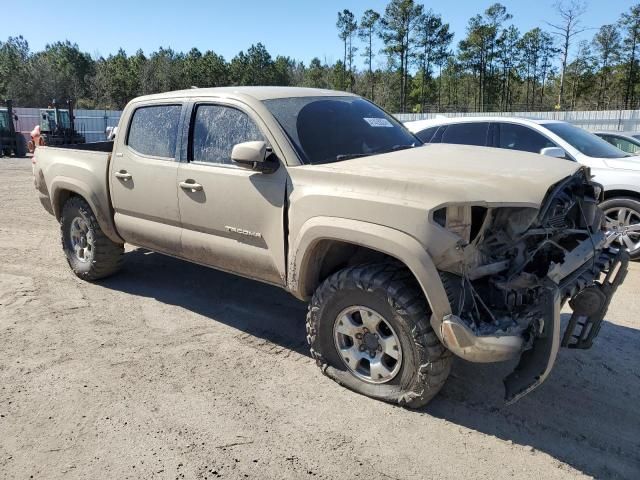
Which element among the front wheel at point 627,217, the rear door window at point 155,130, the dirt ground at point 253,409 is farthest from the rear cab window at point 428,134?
the rear door window at point 155,130

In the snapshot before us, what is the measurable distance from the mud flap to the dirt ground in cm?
38

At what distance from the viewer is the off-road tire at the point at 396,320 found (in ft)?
10.3

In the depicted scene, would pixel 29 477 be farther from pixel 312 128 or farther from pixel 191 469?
pixel 312 128

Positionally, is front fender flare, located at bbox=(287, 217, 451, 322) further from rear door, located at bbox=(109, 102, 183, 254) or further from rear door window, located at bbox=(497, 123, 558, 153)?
rear door window, located at bbox=(497, 123, 558, 153)

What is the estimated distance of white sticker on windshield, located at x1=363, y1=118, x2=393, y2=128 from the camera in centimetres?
457

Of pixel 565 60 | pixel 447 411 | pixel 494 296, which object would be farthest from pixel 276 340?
pixel 565 60

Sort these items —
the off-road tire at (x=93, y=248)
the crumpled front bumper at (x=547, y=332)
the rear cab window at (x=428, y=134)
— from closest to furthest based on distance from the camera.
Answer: the crumpled front bumper at (x=547, y=332) < the off-road tire at (x=93, y=248) < the rear cab window at (x=428, y=134)

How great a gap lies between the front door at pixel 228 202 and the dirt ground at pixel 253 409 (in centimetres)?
74

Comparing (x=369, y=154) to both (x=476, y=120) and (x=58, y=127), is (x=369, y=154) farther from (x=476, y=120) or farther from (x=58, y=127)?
(x=58, y=127)

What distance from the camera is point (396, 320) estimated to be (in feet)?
10.5

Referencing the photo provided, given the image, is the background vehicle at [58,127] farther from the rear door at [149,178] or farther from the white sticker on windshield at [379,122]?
the white sticker on windshield at [379,122]

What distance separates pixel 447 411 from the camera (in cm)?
338

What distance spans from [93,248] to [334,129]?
3.05m

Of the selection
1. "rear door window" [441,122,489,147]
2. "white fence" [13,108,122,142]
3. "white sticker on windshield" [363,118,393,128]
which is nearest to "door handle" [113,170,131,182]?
"white sticker on windshield" [363,118,393,128]
